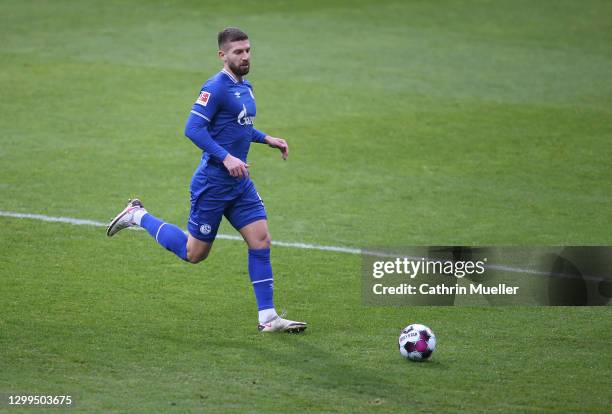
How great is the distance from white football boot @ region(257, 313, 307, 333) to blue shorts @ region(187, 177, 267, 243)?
771 mm

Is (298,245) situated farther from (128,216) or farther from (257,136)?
(257,136)

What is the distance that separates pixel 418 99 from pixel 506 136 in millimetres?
2026

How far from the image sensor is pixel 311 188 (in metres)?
12.4

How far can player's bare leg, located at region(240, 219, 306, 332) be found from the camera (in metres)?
8.03

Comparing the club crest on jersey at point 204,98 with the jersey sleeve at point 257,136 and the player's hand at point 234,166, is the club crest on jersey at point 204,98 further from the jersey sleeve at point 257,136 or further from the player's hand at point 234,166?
the jersey sleeve at point 257,136

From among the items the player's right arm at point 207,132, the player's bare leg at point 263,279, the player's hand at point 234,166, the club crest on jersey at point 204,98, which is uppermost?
the club crest on jersey at point 204,98

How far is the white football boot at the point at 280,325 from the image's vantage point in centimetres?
801

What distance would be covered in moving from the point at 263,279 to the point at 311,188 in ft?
14.3

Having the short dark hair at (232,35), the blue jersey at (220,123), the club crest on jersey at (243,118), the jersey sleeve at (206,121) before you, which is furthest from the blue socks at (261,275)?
the short dark hair at (232,35)

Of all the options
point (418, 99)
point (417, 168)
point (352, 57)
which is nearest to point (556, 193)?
point (417, 168)

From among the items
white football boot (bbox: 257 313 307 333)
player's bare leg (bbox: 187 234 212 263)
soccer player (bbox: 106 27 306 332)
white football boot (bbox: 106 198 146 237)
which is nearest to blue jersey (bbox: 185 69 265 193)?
soccer player (bbox: 106 27 306 332)

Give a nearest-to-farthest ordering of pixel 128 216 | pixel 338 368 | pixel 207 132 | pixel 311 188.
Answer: pixel 338 368, pixel 207 132, pixel 128 216, pixel 311 188

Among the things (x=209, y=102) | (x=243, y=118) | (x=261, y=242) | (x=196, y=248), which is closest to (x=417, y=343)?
(x=261, y=242)

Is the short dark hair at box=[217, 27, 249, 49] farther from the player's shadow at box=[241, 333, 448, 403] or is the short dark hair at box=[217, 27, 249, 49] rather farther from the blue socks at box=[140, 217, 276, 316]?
the player's shadow at box=[241, 333, 448, 403]
